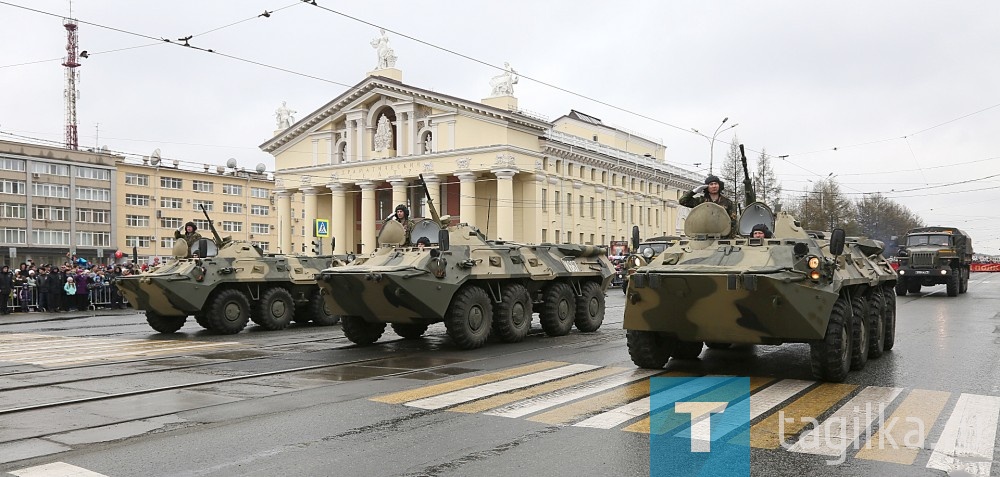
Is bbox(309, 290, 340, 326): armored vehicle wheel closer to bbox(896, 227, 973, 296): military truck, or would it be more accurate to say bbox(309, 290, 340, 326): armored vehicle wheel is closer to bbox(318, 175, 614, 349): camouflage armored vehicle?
bbox(318, 175, 614, 349): camouflage armored vehicle

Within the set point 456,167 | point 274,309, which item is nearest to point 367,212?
point 456,167

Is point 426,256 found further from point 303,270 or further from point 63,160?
point 63,160

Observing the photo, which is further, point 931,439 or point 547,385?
point 547,385

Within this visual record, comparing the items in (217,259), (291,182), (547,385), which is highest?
(291,182)

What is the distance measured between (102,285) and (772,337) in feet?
79.2

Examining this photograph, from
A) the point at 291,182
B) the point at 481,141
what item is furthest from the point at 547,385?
the point at 291,182

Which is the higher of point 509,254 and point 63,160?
point 63,160

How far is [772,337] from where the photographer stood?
949 centimetres

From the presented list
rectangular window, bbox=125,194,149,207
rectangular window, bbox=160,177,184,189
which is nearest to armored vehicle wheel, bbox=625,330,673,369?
rectangular window, bbox=125,194,149,207

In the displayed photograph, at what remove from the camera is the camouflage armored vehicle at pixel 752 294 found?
30.0ft

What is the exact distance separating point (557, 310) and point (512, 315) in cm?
154

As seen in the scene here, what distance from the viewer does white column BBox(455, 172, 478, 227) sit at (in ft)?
184

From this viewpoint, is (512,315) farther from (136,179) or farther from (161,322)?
(136,179)

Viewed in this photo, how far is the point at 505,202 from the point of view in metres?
54.8
